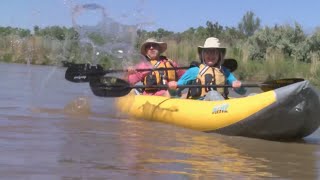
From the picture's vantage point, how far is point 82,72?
8883 mm

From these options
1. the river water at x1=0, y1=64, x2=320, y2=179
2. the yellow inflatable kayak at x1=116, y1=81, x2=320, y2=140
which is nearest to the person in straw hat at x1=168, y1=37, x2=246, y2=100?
the yellow inflatable kayak at x1=116, y1=81, x2=320, y2=140

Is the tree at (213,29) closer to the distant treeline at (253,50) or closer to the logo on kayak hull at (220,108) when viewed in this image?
the distant treeline at (253,50)

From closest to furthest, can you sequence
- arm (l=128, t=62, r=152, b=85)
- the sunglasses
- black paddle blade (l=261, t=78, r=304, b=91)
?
1. black paddle blade (l=261, t=78, r=304, b=91)
2. arm (l=128, t=62, r=152, b=85)
3. the sunglasses

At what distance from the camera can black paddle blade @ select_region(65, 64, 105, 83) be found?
348 inches

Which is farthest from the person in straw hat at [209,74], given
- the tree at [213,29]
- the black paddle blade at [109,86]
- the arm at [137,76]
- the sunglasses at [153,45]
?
the tree at [213,29]

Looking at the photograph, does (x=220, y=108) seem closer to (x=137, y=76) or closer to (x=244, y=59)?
(x=137, y=76)

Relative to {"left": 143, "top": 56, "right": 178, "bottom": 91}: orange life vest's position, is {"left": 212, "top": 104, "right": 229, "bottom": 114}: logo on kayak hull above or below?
below

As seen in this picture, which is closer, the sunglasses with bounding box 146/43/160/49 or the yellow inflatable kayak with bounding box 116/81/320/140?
the yellow inflatable kayak with bounding box 116/81/320/140

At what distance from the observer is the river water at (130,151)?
428cm

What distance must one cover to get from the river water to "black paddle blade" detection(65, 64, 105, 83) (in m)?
0.87

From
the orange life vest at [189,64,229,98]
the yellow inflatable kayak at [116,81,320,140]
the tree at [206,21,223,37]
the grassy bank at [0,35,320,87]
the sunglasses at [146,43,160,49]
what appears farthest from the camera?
the tree at [206,21,223,37]

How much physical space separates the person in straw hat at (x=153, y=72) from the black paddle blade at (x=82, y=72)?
0.46 metres

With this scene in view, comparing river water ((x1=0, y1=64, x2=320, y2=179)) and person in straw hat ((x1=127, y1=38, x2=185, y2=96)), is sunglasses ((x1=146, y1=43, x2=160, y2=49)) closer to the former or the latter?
person in straw hat ((x1=127, y1=38, x2=185, y2=96))

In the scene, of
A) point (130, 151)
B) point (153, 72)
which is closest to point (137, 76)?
point (153, 72)
